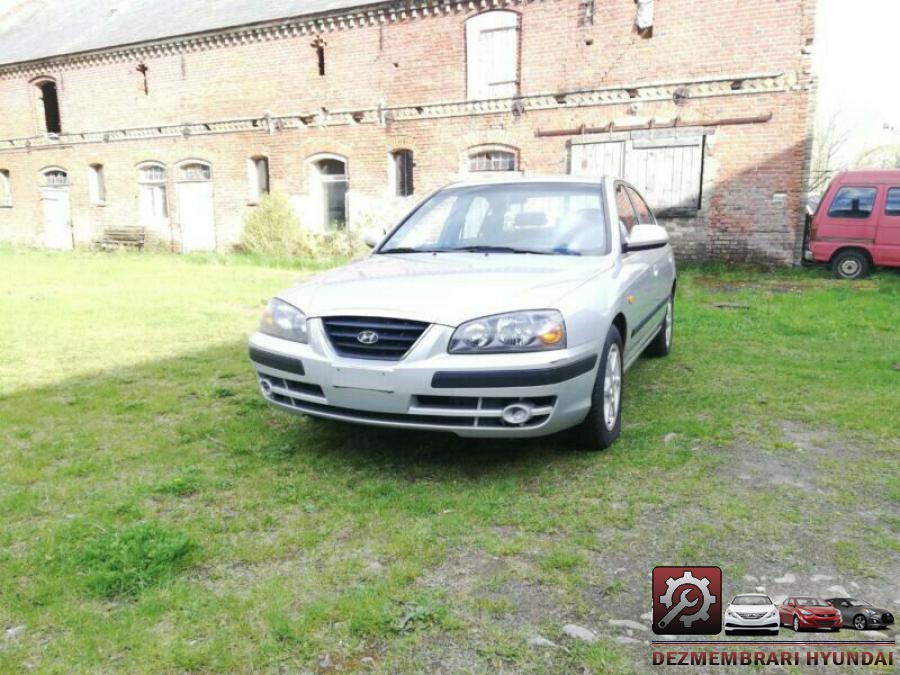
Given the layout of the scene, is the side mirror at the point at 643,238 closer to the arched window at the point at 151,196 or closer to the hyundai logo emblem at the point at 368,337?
the hyundai logo emblem at the point at 368,337

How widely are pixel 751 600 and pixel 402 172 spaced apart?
1577 cm

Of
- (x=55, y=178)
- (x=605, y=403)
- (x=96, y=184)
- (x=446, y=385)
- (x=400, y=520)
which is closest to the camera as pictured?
(x=400, y=520)

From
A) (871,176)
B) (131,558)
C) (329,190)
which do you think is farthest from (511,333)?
(329,190)

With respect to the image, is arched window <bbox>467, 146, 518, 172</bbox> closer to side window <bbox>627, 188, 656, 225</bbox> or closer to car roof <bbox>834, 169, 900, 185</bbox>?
car roof <bbox>834, 169, 900, 185</bbox>

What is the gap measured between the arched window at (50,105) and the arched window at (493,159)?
1539 cm

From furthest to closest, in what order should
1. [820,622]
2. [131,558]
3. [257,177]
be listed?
[257,177] < [131,558] < [820,622]

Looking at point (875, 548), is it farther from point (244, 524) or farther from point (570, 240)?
point (244, 524)

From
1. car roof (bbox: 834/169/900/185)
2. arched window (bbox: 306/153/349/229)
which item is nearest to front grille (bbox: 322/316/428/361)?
car roof (bbox: 834/169/900/185)

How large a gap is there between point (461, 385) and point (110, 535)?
172 cm

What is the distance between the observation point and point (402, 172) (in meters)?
17.2

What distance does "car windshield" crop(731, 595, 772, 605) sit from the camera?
2.47 m

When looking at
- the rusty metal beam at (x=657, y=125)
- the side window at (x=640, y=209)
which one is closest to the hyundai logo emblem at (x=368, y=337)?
the side window at (x=640, y=209)

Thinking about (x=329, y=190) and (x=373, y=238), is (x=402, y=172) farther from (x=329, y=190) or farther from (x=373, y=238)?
(x=373, y=238)

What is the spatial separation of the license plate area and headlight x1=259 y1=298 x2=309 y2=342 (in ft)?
1.14
